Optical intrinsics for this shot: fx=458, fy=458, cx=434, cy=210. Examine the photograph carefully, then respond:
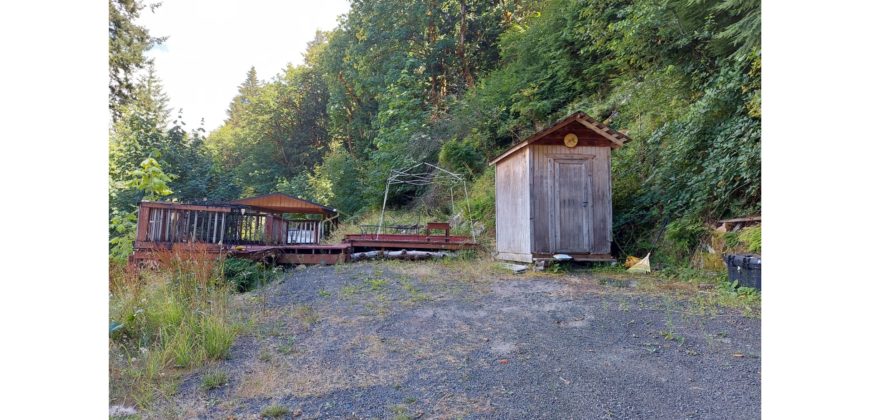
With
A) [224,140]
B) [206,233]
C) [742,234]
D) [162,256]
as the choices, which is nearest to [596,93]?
[742,234]

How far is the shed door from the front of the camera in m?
7.33

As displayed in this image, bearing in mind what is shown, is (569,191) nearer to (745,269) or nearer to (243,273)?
(745,269)

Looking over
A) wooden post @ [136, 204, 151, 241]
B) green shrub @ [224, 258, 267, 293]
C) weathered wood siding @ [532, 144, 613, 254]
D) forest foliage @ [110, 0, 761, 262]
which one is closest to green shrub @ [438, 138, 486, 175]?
forest foliage @ [110, 0, 761, 262]

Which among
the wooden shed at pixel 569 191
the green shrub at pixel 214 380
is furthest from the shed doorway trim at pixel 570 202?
the green shrub at pixel 214 380

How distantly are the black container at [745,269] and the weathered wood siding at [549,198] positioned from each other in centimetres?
229

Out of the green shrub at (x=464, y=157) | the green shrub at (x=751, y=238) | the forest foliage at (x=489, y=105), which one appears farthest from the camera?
the green shrub at (x=464, y=157)

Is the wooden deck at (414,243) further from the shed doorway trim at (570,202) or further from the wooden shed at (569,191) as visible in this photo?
the shed doorway trim at (570,202)

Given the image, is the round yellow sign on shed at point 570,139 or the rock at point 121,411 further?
the round yellow sign on shed at point 570,139

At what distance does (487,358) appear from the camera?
10.2ft

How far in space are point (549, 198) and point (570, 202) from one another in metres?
0.36

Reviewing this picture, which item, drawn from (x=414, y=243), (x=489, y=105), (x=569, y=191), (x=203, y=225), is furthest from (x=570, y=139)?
(x=489, y=105)

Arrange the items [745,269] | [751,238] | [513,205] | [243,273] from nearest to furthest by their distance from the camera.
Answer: [745,269] < [751,238] < [243,273] < [513,205]

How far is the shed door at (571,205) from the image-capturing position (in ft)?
24.0

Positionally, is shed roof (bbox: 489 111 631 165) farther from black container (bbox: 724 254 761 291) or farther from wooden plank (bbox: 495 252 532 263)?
black container (bbox: 724 254 761 291)
